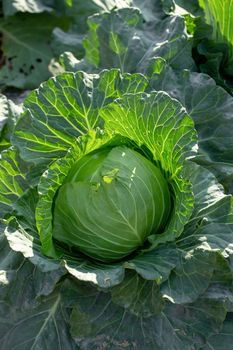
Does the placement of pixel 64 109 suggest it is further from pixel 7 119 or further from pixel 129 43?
pixel 129 43

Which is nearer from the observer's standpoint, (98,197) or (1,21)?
(98,197)

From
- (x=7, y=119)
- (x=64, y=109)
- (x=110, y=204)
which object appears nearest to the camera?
(x=110, y=204)

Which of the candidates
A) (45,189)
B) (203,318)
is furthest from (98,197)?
(203,318)

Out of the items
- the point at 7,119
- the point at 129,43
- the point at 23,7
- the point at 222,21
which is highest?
the point at 222,21

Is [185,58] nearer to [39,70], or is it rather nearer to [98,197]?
[98,197]

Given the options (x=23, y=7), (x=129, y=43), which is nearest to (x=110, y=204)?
(x=129, y=43)

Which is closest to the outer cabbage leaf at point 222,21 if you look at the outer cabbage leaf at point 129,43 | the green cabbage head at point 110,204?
the outer cabbage leaf at point 129,43

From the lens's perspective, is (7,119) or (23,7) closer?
(7,119)
